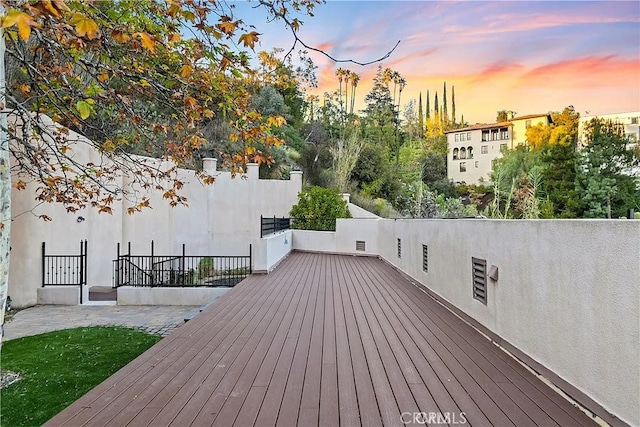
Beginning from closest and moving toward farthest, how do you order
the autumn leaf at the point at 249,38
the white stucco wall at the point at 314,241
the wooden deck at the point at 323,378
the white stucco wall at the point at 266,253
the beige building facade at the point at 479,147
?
the wooden deck at the point at 323,378 → the autumn leaf at the point at 249,38 → the white stucco wall at the point at 266,253 → the white stucco wall at the point at 314,241 → the beige building facade at the point at 479,147

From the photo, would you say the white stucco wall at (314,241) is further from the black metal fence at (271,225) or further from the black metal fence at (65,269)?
the black metal fence at (65,269)

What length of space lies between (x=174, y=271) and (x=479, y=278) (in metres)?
9.76

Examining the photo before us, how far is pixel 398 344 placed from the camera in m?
3.69

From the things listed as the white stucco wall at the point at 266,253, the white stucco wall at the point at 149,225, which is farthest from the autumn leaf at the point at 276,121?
the white stucco wall at the point at 266,253

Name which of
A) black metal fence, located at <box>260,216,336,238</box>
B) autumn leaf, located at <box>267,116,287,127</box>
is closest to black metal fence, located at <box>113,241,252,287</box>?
black metal fence, located at <box>260,216,336,238</box>

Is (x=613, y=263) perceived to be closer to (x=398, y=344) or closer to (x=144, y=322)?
(x=398, y=344)

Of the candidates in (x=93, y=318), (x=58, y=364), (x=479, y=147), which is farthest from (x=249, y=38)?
(x=479, y=147)

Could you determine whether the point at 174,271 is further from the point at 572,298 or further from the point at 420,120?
the point at 420,120

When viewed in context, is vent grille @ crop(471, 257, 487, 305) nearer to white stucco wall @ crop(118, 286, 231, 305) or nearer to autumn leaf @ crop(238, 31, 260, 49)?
autumn leaf @ crop(238, 31, 260, 49)

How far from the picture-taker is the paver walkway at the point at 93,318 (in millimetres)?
7086

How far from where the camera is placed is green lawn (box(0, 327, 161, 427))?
3667 millimetres

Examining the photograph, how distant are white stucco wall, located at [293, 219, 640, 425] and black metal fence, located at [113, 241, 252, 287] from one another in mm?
6893

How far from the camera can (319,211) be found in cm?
1403

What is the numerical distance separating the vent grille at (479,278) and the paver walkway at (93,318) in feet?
18.2
